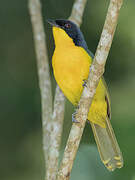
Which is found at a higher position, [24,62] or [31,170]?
[24,62]

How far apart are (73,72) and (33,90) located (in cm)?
171

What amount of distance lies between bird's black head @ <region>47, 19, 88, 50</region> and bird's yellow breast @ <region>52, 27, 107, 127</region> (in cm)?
7

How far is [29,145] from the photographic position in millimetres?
6277

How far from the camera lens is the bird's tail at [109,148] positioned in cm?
499

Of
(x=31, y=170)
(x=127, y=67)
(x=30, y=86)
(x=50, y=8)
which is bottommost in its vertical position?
(x=31, y=170)

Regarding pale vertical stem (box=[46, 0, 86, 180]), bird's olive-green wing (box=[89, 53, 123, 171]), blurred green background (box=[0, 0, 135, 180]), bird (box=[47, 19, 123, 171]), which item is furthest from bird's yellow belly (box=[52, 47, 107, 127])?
blurred green background (box=[0, 0, 135, 180])

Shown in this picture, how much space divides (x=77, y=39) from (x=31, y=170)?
240 cm

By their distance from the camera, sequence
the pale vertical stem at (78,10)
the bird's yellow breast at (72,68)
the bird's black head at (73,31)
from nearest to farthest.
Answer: the bird's yellow breast at (72,68), the bird's black head at (73,31), the pale vertical stem at (78,10)

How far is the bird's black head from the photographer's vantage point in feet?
16.7

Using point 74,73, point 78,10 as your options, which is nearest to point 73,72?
point 74,73

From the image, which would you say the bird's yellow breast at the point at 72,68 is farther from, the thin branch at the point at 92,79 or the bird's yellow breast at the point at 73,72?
the thin branch at the point at 92,79

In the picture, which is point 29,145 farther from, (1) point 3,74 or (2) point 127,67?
(2) point 127,67

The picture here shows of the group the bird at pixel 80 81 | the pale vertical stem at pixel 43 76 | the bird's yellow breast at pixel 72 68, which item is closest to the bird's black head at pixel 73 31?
the bird at pixel 80 81

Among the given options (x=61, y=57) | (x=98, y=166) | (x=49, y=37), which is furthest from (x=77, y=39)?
(x=98, y=166)
